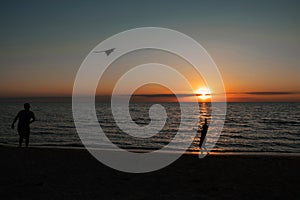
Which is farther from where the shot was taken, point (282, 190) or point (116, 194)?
point (282, 190)

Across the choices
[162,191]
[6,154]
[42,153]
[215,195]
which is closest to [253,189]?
[215,195]

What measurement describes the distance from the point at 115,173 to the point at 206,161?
4.26 metres

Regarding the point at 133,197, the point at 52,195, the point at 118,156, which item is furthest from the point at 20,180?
the point at 118,156

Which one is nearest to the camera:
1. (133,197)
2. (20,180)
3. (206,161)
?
(133,197)

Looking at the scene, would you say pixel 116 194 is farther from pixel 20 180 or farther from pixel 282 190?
pixel 282 190

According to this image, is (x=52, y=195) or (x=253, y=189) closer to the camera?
(x=52, y=195)

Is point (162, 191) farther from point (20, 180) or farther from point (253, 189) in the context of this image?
point (20, 180)

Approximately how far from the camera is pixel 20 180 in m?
8.82

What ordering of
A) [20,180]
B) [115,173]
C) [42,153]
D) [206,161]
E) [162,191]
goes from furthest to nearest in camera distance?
[42,153] → [206,161] → [115,173] → [20,180] → [162,191]

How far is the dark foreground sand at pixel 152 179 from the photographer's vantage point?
766cm

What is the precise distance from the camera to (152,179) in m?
9.45

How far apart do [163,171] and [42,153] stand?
6.30m

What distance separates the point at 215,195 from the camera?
7.68 meters

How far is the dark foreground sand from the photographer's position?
25.1 feet
